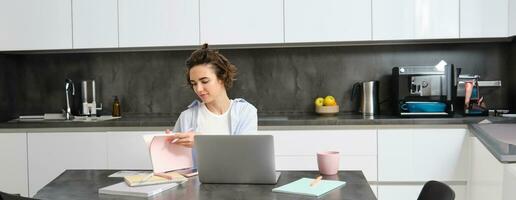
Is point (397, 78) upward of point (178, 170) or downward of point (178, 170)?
upward

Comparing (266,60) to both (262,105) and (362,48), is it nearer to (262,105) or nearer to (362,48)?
(262,105)

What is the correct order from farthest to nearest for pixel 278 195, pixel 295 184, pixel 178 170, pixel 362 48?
pixel 362 48, pixel 178 170, pixel 295 184, pixel 278 195

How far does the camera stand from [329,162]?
198cm

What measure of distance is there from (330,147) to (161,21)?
4.52 feet

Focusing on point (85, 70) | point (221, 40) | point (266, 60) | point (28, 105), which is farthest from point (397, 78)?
point (28, 105)

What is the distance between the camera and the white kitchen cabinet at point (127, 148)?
135 inches

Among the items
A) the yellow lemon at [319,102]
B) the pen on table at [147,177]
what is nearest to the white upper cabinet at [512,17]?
the yellow lemon at [319,102]

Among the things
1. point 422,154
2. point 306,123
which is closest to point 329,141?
point 306,123

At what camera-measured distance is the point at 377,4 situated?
137 inches

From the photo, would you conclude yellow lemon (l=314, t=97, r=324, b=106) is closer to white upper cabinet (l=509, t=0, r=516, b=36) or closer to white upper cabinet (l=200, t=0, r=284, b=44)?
white upper cabinet (l=200, t=0, r=284, b=44)

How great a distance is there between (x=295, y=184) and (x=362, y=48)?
223 centimetres

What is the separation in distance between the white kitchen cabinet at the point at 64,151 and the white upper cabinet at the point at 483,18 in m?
2.39

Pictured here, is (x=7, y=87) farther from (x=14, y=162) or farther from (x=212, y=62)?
(x=212, y=62)

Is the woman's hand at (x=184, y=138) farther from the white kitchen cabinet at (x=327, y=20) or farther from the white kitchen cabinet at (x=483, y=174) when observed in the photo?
the white kitchen cabinet at (x=327, y=20)
